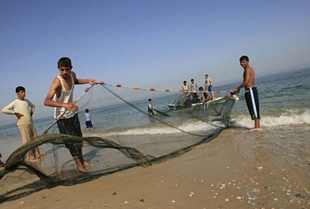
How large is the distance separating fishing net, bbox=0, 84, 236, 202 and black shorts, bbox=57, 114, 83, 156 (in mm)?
97

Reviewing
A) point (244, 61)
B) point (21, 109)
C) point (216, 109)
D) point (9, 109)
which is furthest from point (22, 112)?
point (244, 61)

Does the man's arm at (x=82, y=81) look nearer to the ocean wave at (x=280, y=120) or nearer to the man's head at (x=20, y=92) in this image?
the man's head at (x=20, y=92)

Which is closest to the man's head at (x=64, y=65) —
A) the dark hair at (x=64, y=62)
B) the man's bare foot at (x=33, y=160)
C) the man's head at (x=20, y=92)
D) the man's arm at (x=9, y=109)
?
the dark hair at (x=64, y=62)

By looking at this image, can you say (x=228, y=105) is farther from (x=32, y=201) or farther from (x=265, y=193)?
(x=32, y=201)

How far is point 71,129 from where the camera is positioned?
14.4ft

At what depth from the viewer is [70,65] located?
4.12 metres

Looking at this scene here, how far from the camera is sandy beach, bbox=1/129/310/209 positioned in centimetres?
267

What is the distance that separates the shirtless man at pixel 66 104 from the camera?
3.92 m

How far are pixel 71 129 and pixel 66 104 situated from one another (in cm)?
69

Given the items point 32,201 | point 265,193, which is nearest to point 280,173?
point 265,193

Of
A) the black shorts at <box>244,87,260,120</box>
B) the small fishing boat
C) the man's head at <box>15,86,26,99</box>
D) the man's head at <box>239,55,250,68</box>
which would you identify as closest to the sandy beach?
the black shorts at <box>244,87,260,120</box>

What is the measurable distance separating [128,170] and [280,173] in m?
2.37

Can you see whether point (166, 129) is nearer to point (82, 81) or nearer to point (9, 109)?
point (82, 81)

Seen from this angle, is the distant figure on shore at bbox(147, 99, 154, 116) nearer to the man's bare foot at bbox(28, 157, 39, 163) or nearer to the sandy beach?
the sandy beach
